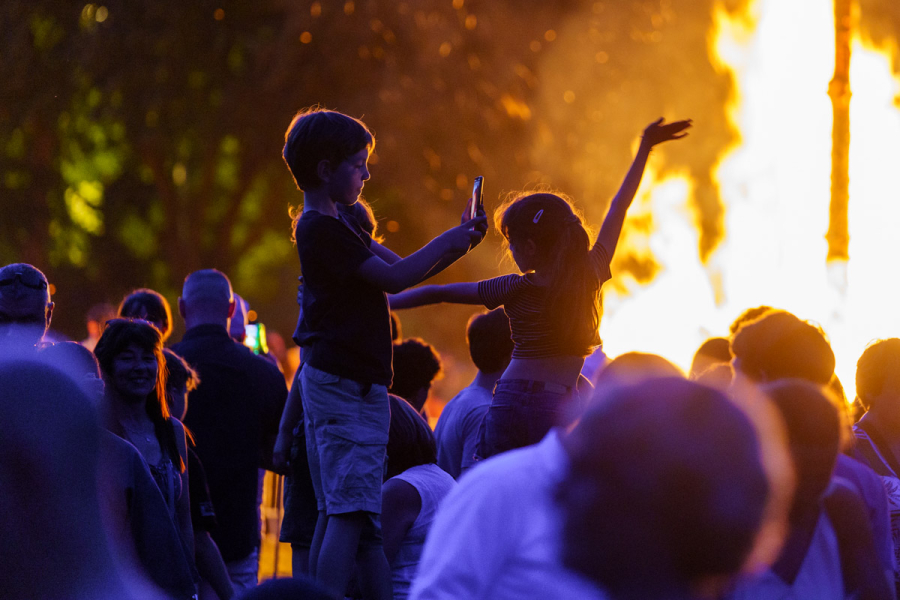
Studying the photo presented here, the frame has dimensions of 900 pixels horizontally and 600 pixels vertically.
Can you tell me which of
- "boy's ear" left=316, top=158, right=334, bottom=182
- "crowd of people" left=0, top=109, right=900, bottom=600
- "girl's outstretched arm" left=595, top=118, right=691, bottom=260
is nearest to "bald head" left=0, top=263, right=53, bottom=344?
"crowd of people" left=0, top=109, right=900, bottom=600

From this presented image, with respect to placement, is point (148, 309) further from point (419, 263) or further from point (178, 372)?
point (419, 263)

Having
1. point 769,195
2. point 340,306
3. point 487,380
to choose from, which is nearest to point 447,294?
point 340,306

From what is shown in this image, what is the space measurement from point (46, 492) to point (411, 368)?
3.57m

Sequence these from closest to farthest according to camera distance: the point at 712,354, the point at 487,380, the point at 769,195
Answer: the point at 487,380 → the point at 712,354 → the point at 769,195

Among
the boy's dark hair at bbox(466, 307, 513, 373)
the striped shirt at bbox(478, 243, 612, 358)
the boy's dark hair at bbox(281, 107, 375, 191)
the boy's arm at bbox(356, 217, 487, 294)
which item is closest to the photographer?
the boy's arm at bbox(356, 217, 487, 294)

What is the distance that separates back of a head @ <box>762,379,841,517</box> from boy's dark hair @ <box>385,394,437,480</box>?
2600 mm

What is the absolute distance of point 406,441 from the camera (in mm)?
4680

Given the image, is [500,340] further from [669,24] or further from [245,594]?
[669,24]

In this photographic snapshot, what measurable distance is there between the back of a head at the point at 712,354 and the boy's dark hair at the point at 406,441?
1.85 m

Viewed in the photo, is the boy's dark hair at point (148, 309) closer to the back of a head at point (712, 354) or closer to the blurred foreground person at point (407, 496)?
the blurred foreground person at point (407, 496)

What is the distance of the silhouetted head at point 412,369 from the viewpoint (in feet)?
18.2

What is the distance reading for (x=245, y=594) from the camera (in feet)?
6.10

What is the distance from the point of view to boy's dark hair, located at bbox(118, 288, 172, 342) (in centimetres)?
596

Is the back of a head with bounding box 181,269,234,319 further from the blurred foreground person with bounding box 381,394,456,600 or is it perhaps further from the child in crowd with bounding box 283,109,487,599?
the child in crowd with bounding box 283,109,487,599
